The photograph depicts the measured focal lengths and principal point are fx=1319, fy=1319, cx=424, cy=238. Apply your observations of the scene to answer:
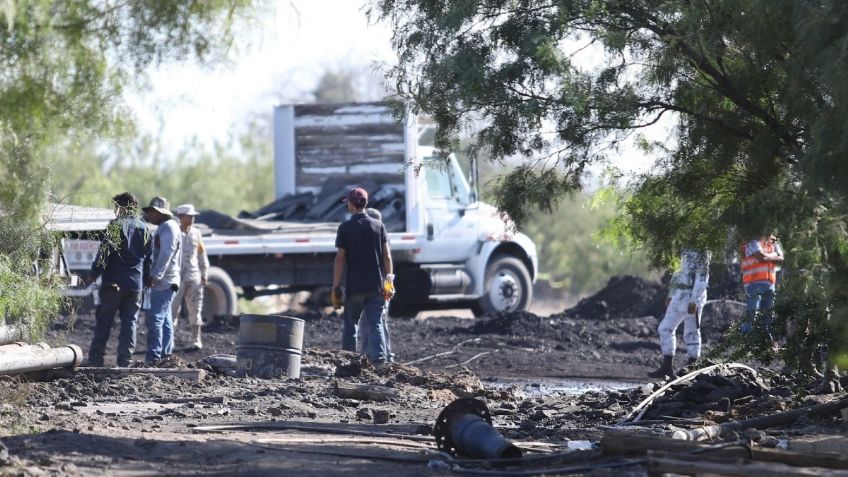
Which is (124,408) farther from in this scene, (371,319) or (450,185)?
(450,185)

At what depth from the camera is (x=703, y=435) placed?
29.0 ft

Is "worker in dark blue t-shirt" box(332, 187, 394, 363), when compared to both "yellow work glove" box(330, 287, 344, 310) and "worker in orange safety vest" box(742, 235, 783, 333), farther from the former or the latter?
"worker in orange safety vest" box(742, 235, 783, 333)

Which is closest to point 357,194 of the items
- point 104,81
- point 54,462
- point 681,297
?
point 681,297

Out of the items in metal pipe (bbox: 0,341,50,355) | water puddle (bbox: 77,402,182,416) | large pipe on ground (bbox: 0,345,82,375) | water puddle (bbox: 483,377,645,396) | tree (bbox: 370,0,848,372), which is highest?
tree (bbox: 370,0,848,372)

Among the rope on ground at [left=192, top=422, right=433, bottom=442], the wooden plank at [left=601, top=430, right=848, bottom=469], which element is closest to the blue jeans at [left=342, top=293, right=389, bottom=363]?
the rope on ground at [left=192, top=422, right=433, bottom=442]

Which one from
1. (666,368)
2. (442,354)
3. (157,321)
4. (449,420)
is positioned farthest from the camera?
(442,354)

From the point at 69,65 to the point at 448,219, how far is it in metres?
14.3

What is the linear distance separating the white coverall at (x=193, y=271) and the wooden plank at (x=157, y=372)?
3864 mm

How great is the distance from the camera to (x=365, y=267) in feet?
46.1

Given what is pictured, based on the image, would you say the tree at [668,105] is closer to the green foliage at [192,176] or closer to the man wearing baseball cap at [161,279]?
the man wearing baseball cap at [161,279]

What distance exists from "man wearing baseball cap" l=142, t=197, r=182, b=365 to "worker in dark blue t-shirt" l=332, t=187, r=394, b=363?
1.88 metres

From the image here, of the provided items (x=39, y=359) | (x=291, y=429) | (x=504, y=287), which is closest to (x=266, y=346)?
(x=39, y=359)

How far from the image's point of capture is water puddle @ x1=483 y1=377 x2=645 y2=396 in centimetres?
1432

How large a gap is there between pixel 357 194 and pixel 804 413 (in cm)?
585
